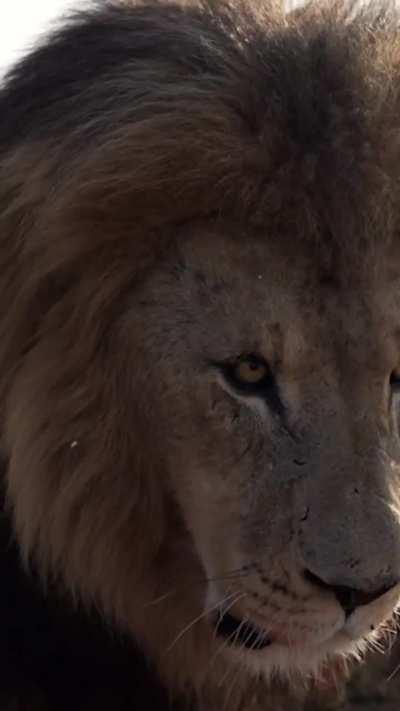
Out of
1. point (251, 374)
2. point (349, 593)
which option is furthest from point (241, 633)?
point (251, 374)

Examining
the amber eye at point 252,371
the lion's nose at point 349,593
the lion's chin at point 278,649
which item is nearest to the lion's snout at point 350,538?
the lion's nose at point 349,593

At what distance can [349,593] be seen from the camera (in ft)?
10.1

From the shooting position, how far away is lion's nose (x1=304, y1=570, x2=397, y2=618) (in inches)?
121

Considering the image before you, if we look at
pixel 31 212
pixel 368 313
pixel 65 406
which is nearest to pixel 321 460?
pixel 368 313

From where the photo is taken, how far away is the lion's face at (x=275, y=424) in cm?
316

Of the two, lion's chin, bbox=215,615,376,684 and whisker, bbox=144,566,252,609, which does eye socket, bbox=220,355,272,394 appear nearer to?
whisker, bbox=144,566,252,609

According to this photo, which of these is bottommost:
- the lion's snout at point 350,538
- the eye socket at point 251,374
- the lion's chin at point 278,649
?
the lion's chin at point 278,649

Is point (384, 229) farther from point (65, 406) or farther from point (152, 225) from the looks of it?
point (65, 406)

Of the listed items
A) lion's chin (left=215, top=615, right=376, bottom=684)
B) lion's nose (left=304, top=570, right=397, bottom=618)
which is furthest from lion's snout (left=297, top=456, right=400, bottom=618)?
lion's chin (left=215, top=615, right=376, bottom=684)

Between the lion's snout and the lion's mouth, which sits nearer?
the lion's snout

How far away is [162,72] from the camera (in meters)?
3.44

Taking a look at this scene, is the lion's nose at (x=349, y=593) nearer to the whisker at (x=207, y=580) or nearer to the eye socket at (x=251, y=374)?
the whisker at (x=207, y=580)

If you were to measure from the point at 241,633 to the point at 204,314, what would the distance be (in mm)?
685

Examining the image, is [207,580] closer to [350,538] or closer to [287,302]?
[350,538]
